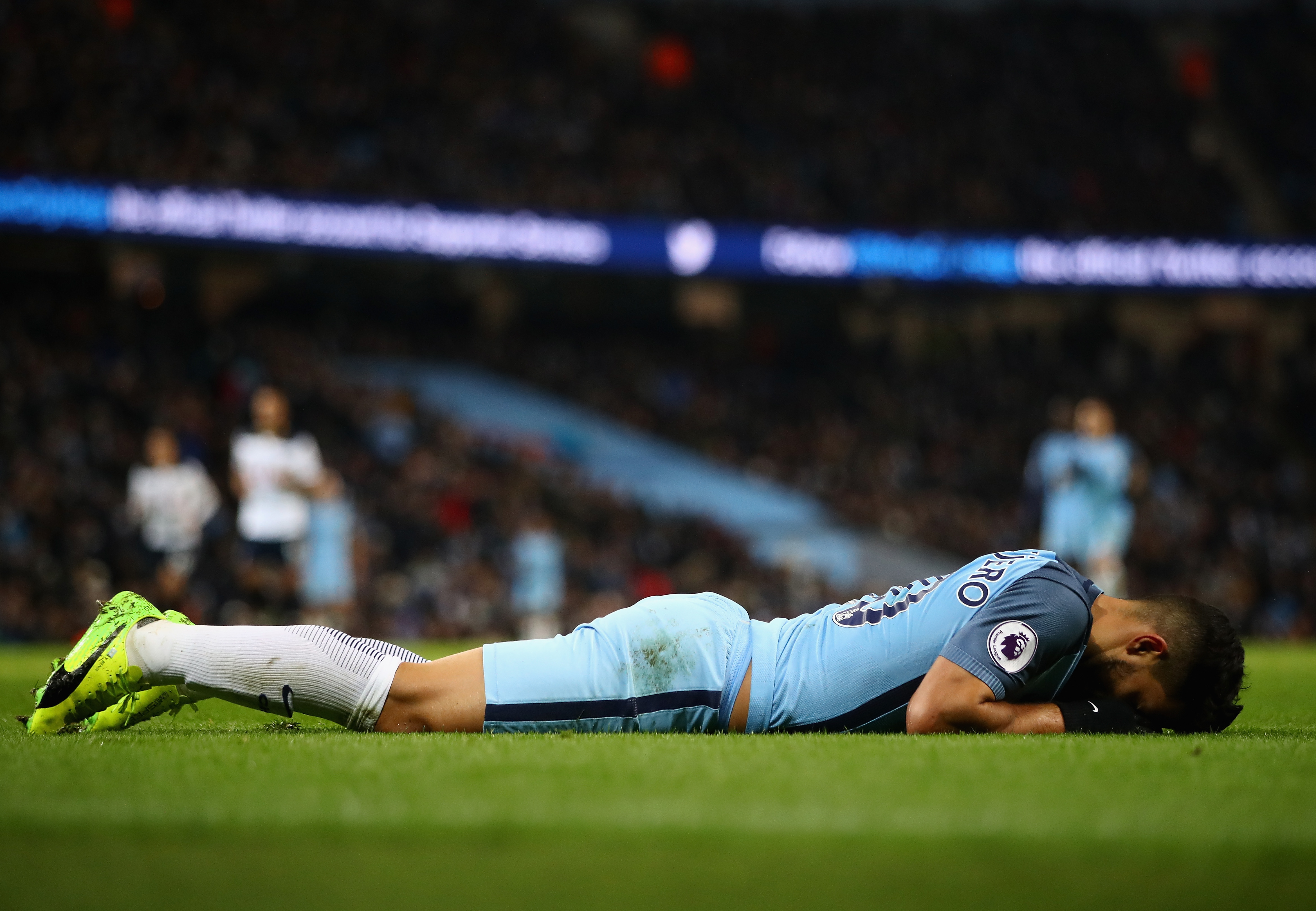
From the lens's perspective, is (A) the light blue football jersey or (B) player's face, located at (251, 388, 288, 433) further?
(B) player's face, located at (251, 388, 288, 433)

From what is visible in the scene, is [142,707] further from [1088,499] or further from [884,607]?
[1088,499]

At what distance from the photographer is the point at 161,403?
15734 mm

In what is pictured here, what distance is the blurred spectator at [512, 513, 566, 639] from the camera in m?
13.5

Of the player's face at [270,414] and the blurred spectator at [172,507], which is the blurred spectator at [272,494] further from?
the blurred spectator at [172,507]

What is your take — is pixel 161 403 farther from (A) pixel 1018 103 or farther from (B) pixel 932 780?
(A) pixel 1018 103

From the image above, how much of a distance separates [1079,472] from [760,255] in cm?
1128

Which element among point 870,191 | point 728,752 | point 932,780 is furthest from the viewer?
point 870,191

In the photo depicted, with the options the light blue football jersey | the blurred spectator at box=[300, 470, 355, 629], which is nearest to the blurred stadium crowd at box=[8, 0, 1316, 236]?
the blurred spectator at box=[300, 470, 355, 629]

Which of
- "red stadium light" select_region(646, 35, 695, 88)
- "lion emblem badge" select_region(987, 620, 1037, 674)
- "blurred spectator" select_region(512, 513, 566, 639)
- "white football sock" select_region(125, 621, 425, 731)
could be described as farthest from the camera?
"red stadium light" select_region(646, 35, 695, 88)

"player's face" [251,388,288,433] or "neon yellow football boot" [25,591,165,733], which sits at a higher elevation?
"player's face" [251,388,288,433]

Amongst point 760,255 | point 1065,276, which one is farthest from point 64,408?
point 1065,276

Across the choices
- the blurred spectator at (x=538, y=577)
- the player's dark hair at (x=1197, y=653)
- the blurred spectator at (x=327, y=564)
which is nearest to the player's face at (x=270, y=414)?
the blurred spectator at (x=327, y=564)

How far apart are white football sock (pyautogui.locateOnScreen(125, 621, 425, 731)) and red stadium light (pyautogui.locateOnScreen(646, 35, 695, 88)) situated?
72.4ft

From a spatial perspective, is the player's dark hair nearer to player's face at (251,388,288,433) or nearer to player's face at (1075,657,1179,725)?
player's face at (1075,657,1179,725)
